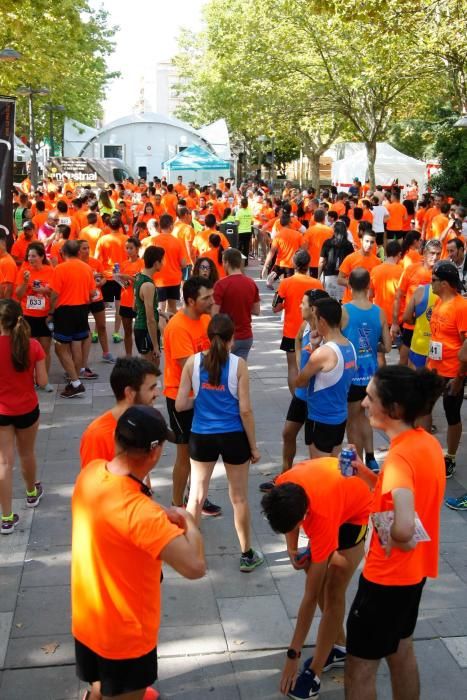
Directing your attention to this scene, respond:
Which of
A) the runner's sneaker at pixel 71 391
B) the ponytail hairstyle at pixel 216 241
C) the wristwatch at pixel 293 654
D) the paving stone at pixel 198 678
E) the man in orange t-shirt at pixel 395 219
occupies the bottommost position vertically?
the paving stone at pixel 198 678

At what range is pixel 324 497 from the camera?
11.8 ft

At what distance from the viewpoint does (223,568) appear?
18.0 ft

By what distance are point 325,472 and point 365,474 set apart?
20 cm

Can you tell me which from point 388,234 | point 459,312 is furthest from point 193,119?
point 459,312

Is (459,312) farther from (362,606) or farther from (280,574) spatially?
(362,606)

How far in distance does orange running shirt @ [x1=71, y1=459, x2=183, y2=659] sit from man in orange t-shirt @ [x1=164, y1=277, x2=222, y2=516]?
2.66 meters

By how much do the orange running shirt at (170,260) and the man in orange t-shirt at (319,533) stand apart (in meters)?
7.71

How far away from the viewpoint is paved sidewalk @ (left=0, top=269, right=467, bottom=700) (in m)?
4.26

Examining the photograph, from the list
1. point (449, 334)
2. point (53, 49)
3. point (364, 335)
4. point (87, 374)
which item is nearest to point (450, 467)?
point (449, 334)

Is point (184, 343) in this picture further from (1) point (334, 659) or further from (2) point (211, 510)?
(1) point (334, 659)

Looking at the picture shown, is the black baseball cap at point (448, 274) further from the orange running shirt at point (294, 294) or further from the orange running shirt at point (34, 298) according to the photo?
the orange running shirt at point (34, 298)

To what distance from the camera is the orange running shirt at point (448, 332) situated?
21.8ft

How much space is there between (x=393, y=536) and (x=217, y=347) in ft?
6.77

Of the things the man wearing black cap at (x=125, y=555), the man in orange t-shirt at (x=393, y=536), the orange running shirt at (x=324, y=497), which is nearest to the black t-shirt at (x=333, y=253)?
the orange running shirt at (x=324, y=497)
